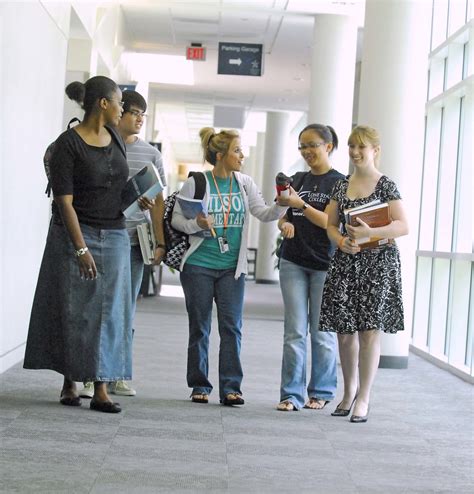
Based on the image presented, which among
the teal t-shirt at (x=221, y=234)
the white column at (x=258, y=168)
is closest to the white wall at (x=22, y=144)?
the teal t-shirt at (x=221, y=234)

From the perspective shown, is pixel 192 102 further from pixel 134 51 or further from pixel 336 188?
pixel 336 188

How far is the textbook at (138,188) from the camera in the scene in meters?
5.64

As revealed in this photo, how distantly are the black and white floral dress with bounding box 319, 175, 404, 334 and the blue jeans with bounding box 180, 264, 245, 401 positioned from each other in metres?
0.54

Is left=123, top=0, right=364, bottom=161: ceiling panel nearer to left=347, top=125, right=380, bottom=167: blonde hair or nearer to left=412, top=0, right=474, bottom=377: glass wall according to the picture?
left=412, top=0, right=474, bottom=377: glass wall

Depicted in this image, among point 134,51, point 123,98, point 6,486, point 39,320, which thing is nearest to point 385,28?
point 123,98

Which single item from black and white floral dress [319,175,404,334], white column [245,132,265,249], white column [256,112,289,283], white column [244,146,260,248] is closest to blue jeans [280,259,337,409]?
black and white floral dress [319,175,404,334]

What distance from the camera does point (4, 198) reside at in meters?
6.74

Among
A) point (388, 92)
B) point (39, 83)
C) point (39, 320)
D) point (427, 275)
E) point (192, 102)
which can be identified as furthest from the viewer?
point (192, 102)

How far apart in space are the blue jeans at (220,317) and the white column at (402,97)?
10.4 feet

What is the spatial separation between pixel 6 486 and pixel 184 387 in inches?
126

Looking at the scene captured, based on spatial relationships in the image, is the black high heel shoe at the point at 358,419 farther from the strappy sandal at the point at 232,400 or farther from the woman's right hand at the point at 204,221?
the woman's right hand at the point at 204,221

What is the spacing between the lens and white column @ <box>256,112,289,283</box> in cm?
2614

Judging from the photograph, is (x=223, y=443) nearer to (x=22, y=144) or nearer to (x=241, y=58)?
(x=22, y=144)

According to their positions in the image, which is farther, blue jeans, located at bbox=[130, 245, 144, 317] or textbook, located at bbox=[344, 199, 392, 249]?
blue jeans, located at bbox=[130, 245, 144, 317]
